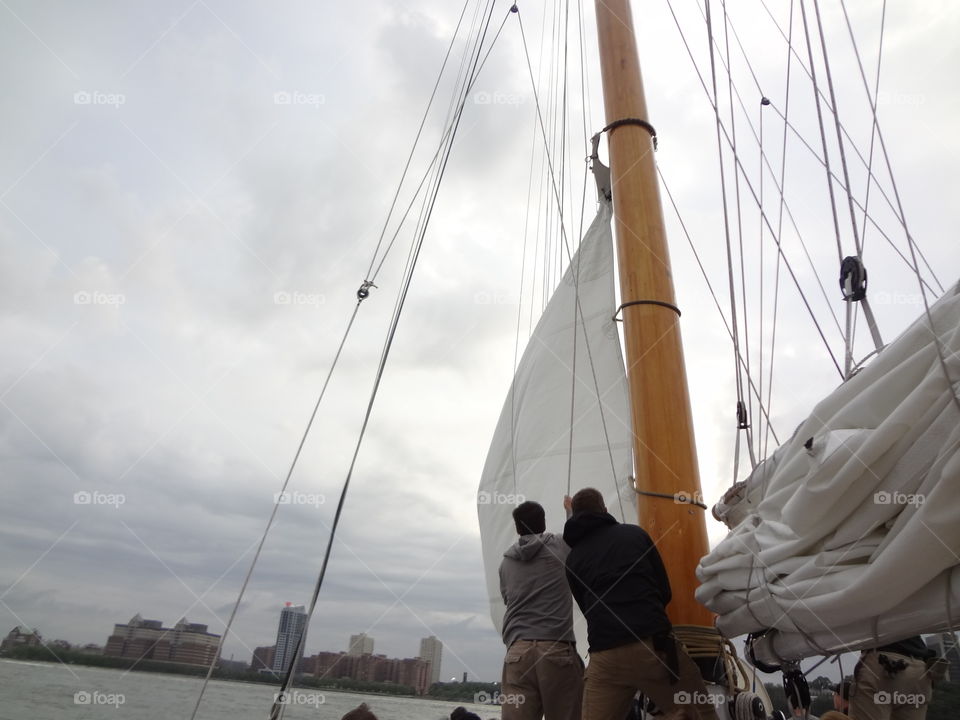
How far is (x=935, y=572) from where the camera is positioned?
1.94 metres

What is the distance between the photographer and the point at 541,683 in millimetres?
3053

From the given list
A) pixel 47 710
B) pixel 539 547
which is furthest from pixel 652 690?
pixel 47 710

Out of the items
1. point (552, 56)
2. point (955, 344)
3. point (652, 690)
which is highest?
point (552, 56)

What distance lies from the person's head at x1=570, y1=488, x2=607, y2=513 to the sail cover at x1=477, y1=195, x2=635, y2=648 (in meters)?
1.73

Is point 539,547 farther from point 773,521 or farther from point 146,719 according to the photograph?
point 146,719

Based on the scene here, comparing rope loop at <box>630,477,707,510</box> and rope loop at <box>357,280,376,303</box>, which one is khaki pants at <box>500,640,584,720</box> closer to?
rope loop at <box>630,477,707,510</box>

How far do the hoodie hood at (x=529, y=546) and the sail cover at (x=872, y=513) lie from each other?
1.02 m

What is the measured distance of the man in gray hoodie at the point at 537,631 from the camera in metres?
3.07

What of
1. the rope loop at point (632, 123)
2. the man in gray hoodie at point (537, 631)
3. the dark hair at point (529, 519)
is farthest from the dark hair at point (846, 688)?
the rope loop at point (632, 123)

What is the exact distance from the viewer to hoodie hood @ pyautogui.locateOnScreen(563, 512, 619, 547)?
3064 mm

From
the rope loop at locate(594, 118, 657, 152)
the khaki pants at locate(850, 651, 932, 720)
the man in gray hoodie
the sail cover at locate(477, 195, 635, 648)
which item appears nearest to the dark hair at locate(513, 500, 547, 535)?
the man in gray hoodie

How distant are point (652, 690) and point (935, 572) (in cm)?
129

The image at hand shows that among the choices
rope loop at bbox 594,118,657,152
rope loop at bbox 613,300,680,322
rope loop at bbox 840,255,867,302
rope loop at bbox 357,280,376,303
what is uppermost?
rope loop at bbox 594,118,657,152

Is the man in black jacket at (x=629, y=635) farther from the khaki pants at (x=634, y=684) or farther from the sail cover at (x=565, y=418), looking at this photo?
A: the sail cover at (x=565, y=418)
